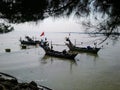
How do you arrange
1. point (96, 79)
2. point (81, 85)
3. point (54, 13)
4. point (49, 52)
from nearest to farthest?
point (54, 13)
point (81, 85)
point (96, 79)
point (49, 52)

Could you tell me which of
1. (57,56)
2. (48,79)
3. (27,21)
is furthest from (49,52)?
(27,21)

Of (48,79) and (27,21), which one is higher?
(27,21)

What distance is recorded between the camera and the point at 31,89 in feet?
28.3

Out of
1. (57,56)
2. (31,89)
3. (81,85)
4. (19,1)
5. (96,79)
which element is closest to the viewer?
(19,1)

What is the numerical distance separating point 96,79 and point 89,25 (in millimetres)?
13279


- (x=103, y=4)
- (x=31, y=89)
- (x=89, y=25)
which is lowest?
(x=31, y=89)

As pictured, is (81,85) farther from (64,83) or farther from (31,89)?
(31,89)

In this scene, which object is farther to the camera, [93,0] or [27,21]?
[27,21]

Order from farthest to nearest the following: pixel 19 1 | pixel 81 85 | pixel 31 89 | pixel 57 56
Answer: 1. pixel 57 56
2. pixel 81 85
3. pixel 31 89
4. pixel 19 1

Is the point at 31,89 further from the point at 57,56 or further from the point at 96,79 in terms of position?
the point at 57,56

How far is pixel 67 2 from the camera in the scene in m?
5.09

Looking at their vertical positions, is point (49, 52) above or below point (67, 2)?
below

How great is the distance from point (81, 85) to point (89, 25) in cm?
1112

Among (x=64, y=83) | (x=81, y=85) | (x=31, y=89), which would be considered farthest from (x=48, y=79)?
(x=31, y=89)
